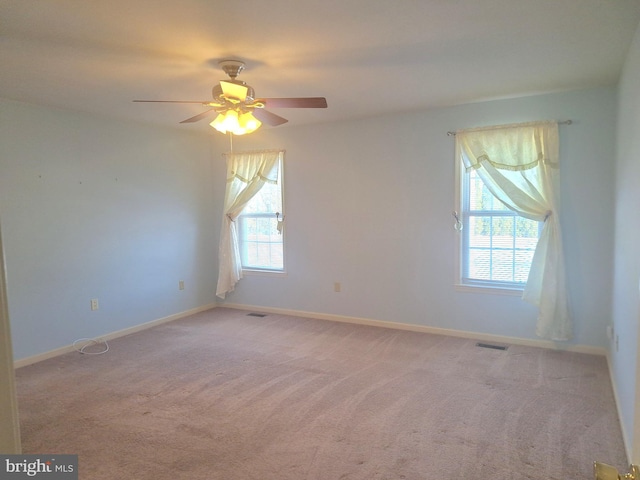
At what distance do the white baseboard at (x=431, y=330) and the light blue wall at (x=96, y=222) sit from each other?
97 cm

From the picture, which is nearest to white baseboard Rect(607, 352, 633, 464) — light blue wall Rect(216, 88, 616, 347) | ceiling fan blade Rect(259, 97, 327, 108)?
light blue wall Rect(216, 88, 616, 347)

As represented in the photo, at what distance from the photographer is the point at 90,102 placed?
3867 millimetres

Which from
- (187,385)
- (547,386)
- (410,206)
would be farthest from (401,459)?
(410,206)

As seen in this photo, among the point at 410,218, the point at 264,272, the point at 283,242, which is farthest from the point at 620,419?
the point at 264,272

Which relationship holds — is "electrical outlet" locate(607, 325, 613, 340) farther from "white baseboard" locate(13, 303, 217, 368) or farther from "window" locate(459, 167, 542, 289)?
"white baseboard" locate(13, 303, 217, 368)

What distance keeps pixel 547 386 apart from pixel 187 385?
2743mm

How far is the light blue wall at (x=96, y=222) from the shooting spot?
3.77 meters

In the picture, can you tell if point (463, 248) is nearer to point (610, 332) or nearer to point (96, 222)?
point (610, 332)

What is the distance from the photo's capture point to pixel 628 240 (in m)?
2.64

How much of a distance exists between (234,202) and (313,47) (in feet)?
10.3

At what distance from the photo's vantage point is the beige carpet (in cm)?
227

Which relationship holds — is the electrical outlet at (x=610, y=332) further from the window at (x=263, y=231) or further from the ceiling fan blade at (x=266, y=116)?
the window at (x=263, y=231)

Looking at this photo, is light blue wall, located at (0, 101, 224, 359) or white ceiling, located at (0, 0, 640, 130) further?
light blue wall, located at (0, 101, 224, 359)

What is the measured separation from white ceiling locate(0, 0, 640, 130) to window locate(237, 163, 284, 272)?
73.7 inches
